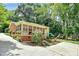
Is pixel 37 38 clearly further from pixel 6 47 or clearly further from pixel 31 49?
pixel 6 47

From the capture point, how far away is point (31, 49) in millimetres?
3951

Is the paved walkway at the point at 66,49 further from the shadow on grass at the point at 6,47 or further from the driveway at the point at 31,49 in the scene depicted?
the shadow on grass at the point at 6,47

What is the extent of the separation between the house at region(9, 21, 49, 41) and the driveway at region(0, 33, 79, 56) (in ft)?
0.29

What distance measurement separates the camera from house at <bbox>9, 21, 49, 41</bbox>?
12.9 ft

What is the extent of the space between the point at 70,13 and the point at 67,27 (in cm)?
15

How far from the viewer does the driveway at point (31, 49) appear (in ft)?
12.9

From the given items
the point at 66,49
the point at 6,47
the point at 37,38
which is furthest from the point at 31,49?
the point at 66,49

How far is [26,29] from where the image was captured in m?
3.94

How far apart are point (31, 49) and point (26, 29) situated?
21cm

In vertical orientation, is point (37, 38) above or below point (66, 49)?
above

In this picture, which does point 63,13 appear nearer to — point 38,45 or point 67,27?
point 67,27

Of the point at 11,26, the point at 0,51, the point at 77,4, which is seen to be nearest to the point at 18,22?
the point at 11,26

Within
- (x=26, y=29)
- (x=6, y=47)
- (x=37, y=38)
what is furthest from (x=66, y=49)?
(x=6, y=47)

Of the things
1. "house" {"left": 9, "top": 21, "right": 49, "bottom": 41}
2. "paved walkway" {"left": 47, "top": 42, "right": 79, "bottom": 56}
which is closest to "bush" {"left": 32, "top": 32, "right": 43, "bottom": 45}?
"house" {"left": 9, "top": 21, "right": 49, "bottom": 41}
